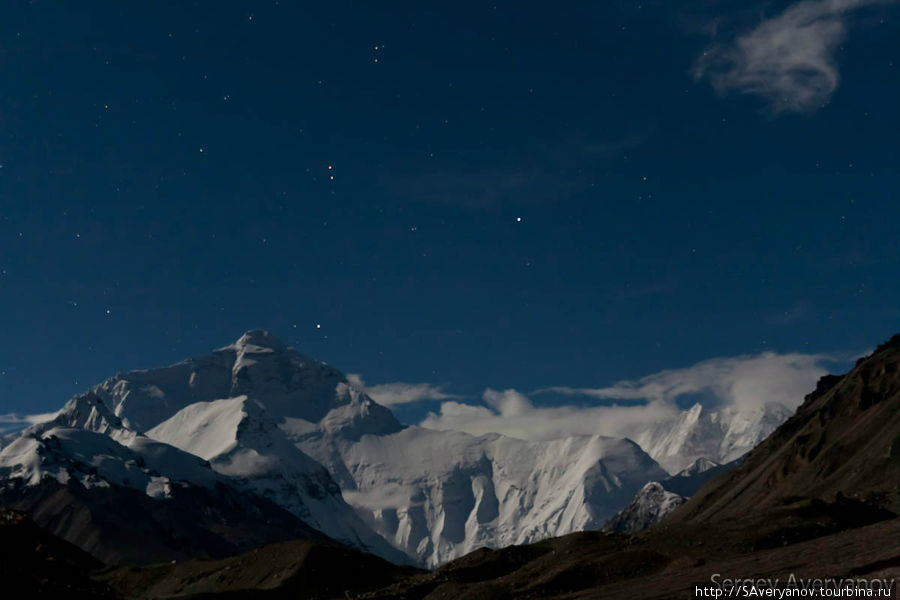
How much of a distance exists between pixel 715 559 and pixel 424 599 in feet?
71.2

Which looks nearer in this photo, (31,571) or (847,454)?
(31,571)

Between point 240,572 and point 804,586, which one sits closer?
point 804,586

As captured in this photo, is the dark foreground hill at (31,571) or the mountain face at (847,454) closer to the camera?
the dark foreground hill at (31,571)

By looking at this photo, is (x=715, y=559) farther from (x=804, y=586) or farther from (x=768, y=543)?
(x=804, y=586)

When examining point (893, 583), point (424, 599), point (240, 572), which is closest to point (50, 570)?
point (424, 599)

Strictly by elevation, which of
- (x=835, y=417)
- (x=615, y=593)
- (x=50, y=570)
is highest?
(x=835, y=417)

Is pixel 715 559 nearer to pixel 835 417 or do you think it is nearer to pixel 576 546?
pixel 576 546

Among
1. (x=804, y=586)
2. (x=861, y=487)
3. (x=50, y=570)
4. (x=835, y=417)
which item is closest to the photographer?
(x=804, y=586)

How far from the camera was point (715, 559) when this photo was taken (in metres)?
59.1

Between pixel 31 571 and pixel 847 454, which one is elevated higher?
pixel 847 454

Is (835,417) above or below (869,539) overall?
above

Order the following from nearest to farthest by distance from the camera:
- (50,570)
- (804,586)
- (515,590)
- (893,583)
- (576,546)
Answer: (893,583) < (804,586) < (50,570) < (515,590) < (576,546)

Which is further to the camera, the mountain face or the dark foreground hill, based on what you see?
the mountain face

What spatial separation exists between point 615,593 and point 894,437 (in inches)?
4346
